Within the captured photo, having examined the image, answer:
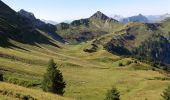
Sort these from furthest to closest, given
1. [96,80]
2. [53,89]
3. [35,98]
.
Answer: [96,80], [53,89], [35,98]

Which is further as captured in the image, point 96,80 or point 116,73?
point 116,73

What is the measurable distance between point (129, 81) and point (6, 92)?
110351 millimetres

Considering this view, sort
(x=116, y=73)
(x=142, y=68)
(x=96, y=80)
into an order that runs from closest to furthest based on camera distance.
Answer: (x=96, y=80)
(x=116, y=73)
(x=142, y=68)

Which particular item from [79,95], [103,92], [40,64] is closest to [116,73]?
[40,64]

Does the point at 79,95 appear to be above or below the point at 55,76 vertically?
below

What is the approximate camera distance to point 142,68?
192 meters

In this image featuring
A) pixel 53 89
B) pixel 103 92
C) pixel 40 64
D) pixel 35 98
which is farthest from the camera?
pixel 40 64

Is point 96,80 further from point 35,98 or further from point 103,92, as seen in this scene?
point 35,98

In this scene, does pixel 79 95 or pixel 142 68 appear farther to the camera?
pixel 142 68

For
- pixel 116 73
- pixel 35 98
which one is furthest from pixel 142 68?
pixel 35 98

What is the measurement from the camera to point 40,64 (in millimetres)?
147000

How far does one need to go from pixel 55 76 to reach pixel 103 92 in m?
45.1

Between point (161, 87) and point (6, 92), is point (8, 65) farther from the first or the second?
point (6, 92)

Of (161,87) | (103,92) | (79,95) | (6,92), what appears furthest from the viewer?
(161,87)
